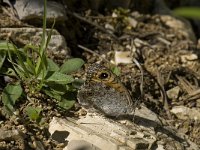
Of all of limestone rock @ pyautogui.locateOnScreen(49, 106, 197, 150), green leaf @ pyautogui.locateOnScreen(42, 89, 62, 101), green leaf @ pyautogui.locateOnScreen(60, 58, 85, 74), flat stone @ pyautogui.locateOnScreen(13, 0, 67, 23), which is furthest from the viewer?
flat stone @ pyautogui.locateOnScreen(13, 0, 67, 23)

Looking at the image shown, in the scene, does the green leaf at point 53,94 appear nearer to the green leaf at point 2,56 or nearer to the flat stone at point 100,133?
the flat stone at point 100,133

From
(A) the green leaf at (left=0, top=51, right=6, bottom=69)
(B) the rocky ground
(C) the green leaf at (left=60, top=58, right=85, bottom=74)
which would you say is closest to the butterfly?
(B) the rocky ground

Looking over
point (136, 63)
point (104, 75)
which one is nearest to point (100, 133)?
point (104, 75)

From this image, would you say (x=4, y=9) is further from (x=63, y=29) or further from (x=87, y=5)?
(x=87, y=5)

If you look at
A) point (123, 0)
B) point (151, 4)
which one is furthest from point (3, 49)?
point (151, 4)

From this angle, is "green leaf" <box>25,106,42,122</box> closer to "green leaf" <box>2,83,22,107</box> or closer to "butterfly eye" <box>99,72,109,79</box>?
"green leaf" <box>2,83,22,107</box>
